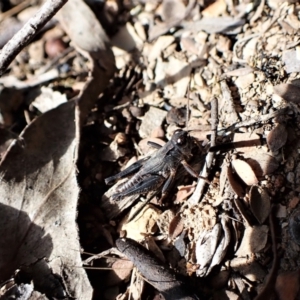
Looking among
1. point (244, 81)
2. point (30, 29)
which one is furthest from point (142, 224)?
point (30, 29)

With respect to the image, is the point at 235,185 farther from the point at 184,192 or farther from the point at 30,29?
the point at 30,29

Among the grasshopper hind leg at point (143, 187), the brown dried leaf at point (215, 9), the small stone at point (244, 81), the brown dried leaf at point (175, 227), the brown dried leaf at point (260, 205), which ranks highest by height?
the brown dried leaf at point (215, 9)

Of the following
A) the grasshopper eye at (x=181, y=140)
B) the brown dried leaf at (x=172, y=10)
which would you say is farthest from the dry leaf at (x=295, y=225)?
the brown dried leaf at (x=172, y=10)

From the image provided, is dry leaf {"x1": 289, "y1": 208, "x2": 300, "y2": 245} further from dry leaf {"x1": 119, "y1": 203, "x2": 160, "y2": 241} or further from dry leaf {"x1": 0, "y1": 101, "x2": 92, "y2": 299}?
dry leaf {"x1": 0, "y1": 101, "x2": 92, "y2": 299}

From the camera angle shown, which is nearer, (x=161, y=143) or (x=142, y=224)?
(x=142, y=224)

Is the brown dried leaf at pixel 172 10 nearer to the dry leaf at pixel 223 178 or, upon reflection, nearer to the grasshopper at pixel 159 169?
the grasshopper at pixel 159 169

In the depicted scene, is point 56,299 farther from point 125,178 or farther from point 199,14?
point 199,14

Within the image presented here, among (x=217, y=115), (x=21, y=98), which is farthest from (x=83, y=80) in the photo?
(x=217, y=115)
